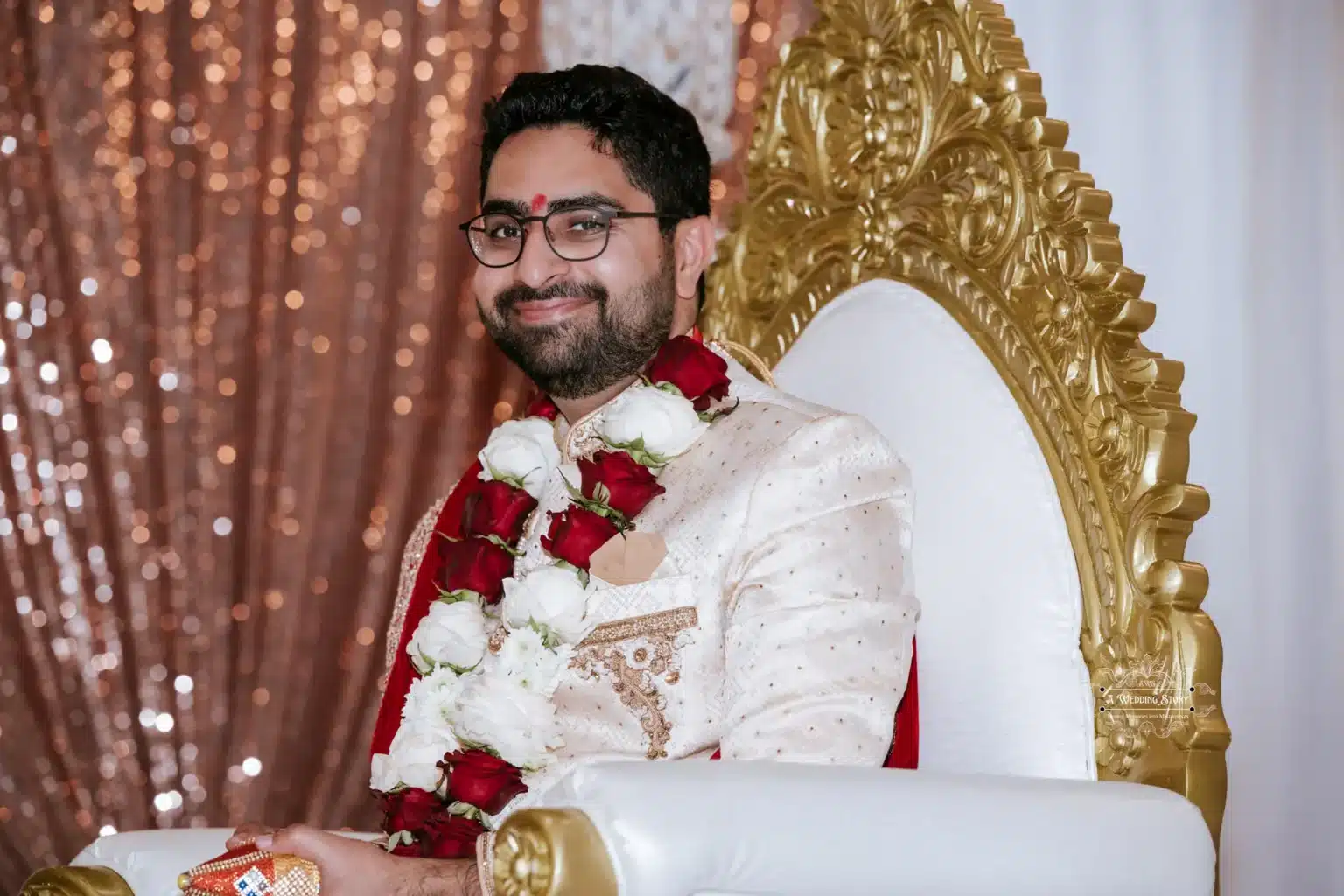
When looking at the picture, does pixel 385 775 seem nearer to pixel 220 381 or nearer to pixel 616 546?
pixel 616 546

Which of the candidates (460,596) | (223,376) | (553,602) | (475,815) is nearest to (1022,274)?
(553,602)

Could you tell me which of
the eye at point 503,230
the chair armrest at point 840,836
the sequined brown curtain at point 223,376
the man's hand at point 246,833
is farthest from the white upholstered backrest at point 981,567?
the sequined brown curtain at point 223,376

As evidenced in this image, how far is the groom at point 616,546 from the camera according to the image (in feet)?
4.74

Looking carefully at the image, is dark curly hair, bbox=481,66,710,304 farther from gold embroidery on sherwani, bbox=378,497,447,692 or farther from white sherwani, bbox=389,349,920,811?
gold embroidery on sherwani, bbox=378,497,447,692

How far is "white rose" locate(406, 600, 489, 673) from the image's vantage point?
5.50ft

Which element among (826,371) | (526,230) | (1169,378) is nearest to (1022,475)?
(1169,378)

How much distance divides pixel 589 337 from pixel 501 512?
0.26 metres

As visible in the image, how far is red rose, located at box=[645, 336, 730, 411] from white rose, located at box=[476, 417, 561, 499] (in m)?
0.20

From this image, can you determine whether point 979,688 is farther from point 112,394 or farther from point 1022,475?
point 112,394

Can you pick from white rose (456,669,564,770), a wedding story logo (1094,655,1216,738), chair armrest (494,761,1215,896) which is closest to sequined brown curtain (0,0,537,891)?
white rose (456,669,564,770)

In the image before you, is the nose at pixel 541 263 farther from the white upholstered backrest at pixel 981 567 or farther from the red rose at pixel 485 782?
the red rose at pixel 485 782

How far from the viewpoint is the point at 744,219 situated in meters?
Answer: 2.32

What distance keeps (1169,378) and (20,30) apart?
2792 mm

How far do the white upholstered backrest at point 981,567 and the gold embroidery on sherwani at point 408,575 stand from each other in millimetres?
672
